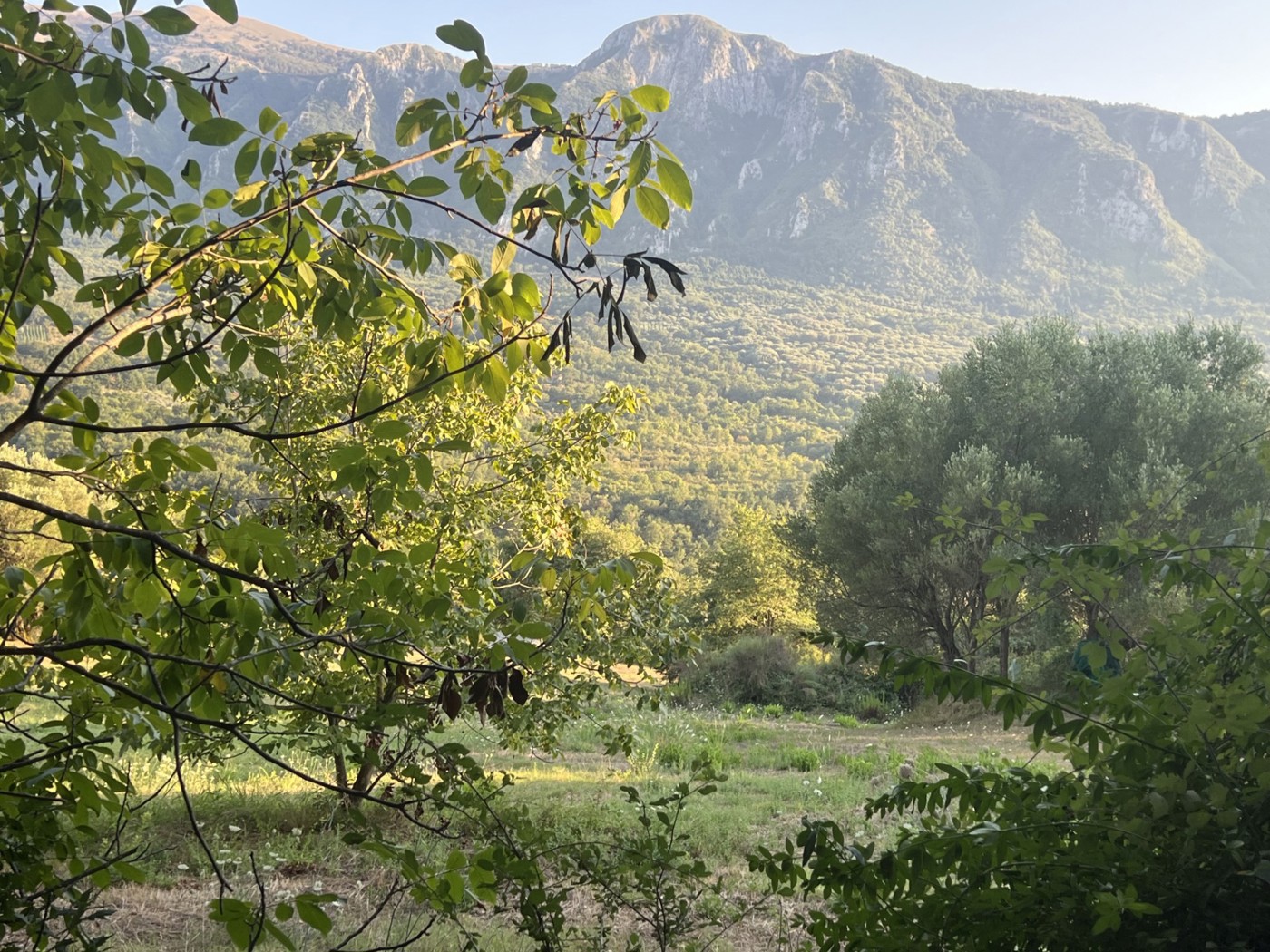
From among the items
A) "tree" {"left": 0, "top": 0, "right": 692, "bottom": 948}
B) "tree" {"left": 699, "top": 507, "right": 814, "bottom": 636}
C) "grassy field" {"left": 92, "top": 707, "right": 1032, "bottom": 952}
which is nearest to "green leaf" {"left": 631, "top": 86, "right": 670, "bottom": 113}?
"tree" {"left": 0, "top": 0, "right": 692, "bottom": 948}

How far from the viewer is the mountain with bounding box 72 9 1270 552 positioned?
3957 inches

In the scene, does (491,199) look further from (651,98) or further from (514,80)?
(651,98)

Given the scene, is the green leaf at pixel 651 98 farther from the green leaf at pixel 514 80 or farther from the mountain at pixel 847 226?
the mountain at pixel 847 226


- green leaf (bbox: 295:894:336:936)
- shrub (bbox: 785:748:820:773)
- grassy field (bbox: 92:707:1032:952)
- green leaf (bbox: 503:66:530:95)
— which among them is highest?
green leaf (bbox: 503:66:530:95)

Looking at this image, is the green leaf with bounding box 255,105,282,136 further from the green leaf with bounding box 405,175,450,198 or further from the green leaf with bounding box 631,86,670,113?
the green leaf with bounding box 631,86,670,113

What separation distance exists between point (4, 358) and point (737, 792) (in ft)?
24.6

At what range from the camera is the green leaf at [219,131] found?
1.37 meters

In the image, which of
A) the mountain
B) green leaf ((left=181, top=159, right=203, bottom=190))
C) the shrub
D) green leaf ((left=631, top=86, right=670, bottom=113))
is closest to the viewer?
green leaf ((left=631, top=86, right=670, bottom=113))

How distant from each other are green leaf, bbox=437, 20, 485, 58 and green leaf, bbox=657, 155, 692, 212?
0.34m

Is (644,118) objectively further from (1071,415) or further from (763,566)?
(763,566)

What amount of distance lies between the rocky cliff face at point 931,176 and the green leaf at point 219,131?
112 m

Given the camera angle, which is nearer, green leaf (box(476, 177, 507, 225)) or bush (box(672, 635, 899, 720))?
green leaf (box(476, 177, 507, 225))

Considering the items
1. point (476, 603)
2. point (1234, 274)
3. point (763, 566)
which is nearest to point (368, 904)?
point (476, 603)

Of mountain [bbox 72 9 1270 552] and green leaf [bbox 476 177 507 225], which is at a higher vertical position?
mountain [bbox 72 9 1270 552]
